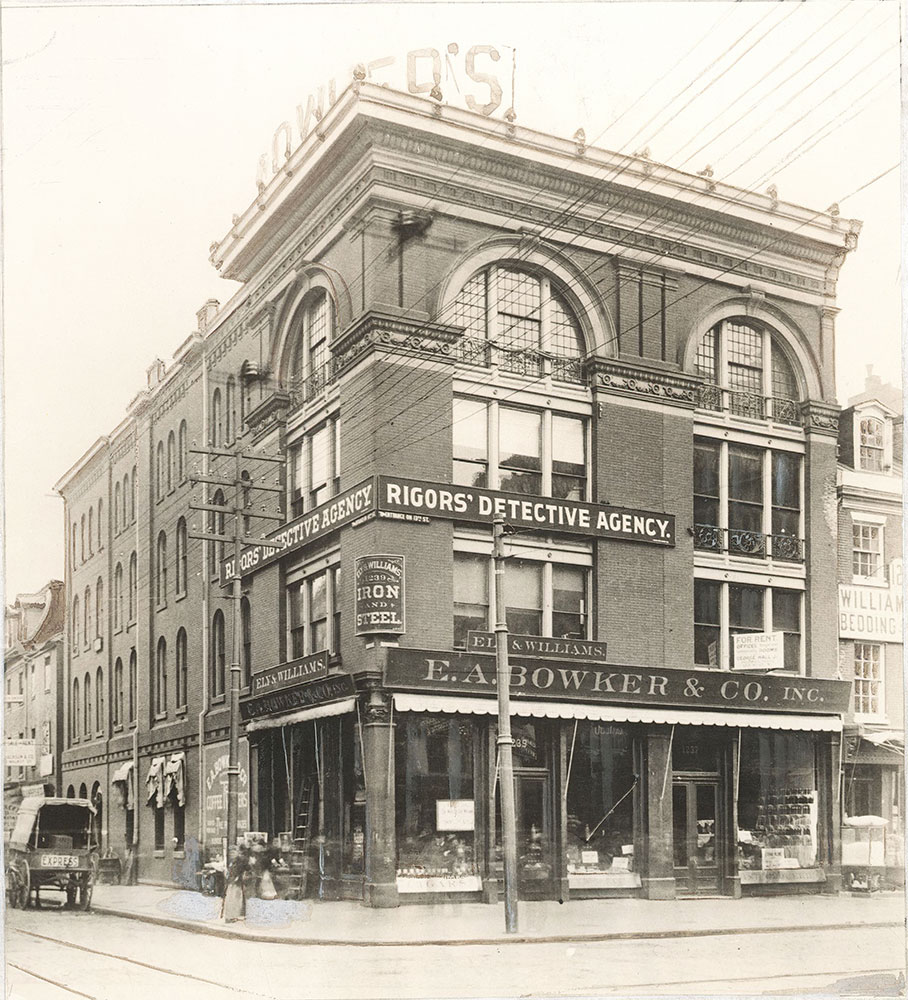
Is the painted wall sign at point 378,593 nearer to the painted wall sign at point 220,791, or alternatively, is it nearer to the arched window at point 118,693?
the painted wall sign at point 220,791

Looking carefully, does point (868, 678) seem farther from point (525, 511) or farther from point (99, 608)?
point (99, 608)

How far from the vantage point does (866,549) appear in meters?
17.5

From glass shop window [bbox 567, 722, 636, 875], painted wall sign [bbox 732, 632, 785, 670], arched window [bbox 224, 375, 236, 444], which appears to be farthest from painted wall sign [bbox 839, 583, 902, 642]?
arched window [bbox 224, 375, 236, 444]

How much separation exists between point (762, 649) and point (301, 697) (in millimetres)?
6224

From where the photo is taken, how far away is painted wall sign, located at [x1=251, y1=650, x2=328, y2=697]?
1648cm

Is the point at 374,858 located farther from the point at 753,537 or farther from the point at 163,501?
the point at 753,537

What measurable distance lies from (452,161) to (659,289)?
131 inches

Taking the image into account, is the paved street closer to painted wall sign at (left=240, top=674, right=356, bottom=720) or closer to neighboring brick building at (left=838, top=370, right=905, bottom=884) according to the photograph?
neighboring brick building at (left=838, top=370, right=905, bottom=884)

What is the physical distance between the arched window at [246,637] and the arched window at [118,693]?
1.48m

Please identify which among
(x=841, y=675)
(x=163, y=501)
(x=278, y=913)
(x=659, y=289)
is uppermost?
(x=659, y=289)

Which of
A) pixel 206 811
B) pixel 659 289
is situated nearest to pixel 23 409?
pixel 206 811

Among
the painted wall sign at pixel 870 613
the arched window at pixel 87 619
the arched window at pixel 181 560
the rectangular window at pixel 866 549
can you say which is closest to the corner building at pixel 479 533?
the arched window at pixel 181 560

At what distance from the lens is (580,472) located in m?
17.7

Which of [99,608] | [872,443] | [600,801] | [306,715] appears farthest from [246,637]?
[872,443]
